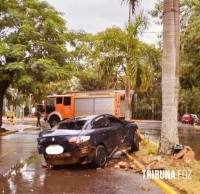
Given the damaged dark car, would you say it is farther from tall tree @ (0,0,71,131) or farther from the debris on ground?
tall tree @ (0,0,71,131)

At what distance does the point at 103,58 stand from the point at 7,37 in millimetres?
5998

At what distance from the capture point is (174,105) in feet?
39.6

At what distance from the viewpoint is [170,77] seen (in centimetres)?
1199

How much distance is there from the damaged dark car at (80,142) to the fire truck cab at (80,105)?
682 inches

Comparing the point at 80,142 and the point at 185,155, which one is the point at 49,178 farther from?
the point at 185,155

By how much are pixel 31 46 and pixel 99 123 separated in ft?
39.3

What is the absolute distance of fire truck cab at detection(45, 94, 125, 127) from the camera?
30.0 m

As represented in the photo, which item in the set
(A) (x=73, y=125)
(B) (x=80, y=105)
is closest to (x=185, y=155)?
(A) (x=73, y=125)

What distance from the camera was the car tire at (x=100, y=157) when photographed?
36.6ft

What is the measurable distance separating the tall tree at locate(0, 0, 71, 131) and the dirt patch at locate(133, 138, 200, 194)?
1011cm

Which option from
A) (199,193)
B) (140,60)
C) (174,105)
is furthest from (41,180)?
(140,60)

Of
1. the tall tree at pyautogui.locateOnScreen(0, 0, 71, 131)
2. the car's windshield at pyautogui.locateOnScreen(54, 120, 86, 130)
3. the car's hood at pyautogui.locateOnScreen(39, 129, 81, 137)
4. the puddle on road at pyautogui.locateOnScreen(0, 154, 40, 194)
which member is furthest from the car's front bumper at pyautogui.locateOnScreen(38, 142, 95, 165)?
the tall tree at pyautogui.locateOnScreen(0, 0, 71, 131)

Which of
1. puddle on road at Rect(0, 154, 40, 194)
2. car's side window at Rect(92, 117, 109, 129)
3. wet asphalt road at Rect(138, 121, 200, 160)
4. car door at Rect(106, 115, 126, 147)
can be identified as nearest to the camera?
puddle on road at Rect(0, 154, 40, 194)

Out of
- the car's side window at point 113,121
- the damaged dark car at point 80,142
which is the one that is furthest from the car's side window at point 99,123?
the car's side window at point 113,121
